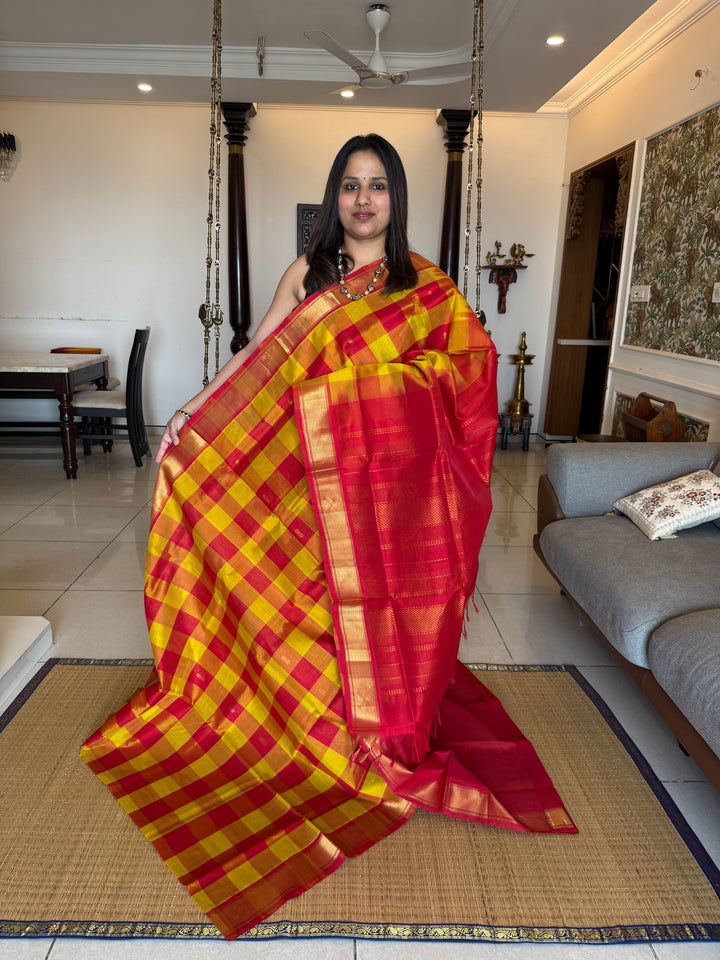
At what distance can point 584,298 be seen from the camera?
213 inches

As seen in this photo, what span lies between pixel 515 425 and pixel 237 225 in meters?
2.68

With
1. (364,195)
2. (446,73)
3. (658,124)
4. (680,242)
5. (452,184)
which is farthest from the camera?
(452,184)

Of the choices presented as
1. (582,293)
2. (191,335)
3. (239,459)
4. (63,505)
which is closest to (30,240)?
(191,335)

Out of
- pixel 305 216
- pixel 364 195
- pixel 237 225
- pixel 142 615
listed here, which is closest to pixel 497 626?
pixel 142 615

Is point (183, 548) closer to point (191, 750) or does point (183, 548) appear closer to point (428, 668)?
point (191, 750)

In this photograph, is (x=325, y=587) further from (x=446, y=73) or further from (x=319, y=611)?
(x=446, y=73)

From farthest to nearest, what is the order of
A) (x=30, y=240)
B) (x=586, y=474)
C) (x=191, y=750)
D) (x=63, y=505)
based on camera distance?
(x=30, y=240)
(x=63, y=505)
(x=586, y=474)
(x=191, y=750)

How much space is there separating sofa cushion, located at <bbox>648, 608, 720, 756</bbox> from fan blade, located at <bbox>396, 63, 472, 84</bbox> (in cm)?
375

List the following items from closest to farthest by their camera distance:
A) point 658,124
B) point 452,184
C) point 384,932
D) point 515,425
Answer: point 384,932, point 658,124, point 452,184, point 515,425

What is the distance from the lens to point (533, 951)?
1.20m

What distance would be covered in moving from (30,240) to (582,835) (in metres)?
5.69

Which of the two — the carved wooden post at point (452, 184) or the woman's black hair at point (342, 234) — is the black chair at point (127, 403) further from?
the woman's black hair at point (342, 234)

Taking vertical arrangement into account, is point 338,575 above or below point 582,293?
below

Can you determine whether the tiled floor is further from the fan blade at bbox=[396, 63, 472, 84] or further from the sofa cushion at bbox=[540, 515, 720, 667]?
the fan blade at bbox=[396, 63, 472, 84]
